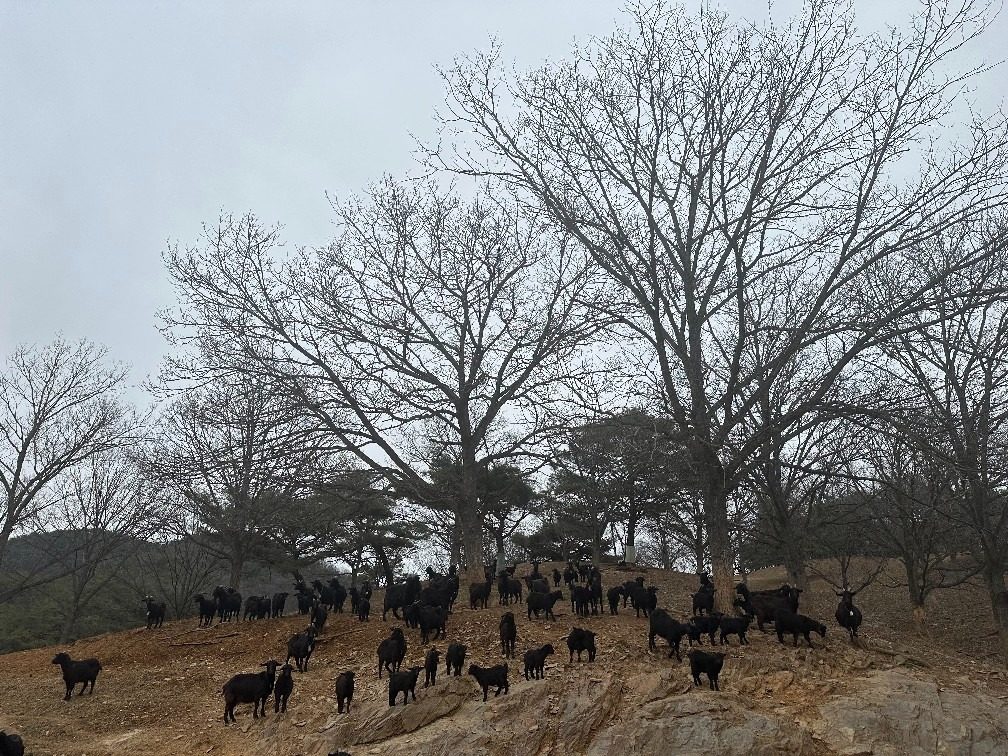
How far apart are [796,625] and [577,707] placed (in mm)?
4560

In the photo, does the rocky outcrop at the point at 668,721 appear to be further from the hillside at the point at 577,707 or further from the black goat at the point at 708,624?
the black goat at the point at 708,624

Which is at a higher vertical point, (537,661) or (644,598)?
(644,598)

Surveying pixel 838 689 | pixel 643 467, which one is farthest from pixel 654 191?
pixel 838 689

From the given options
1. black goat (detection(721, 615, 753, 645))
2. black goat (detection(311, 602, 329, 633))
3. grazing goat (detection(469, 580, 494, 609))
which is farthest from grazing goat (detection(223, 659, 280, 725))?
black goat (detection(721, 615, 753, 645))

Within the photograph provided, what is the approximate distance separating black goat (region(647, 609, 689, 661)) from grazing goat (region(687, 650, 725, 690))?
1329 millimetres

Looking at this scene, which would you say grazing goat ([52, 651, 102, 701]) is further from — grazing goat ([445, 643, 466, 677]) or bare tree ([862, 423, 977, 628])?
bare tree ([862, 423, 977, 628])

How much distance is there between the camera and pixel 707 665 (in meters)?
9.96

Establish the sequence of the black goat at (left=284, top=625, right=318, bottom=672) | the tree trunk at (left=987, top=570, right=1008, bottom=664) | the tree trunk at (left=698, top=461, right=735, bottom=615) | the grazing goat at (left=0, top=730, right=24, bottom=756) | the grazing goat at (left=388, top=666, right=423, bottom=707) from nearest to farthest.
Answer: the grazing goat at (left=0, top=730, right=24, bottom=756)
the grazing goat at (left=388, top=666, right=423, bottom=707)
the black goat at (left=284, top=625, right=318, bottom=672)
the tree trunk at (left=698, top=461, right=735, bottom=615)
the tree trunk at (left=987, top=570, right=1008, bottom=664)

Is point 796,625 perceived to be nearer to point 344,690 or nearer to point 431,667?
point 431,667

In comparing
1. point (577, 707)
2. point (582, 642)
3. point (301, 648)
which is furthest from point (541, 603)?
point (577, 707)

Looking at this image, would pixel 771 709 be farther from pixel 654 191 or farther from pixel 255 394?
pixel 255 394

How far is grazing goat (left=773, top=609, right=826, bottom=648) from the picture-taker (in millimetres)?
11852

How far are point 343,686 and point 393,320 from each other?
10.7m

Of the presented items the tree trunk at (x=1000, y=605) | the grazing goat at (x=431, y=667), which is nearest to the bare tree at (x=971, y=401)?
the tree trunk at (x=1000, y=605)
